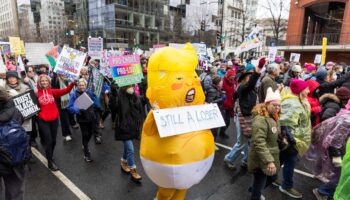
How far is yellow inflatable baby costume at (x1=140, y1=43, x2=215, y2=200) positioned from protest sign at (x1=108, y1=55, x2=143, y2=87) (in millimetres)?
1121

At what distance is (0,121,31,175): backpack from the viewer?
2.69 m

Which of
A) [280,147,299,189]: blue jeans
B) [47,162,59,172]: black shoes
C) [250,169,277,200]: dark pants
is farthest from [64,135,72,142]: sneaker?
[280,147,299,189]: blue jeans

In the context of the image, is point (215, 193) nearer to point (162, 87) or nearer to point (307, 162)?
point (307, 162)

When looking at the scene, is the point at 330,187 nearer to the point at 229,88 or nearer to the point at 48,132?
the point at 229,88

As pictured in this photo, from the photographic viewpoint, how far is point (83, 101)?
4609 millimetres

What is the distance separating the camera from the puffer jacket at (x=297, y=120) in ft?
11.2

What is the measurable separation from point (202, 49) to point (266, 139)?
6759 millimetres

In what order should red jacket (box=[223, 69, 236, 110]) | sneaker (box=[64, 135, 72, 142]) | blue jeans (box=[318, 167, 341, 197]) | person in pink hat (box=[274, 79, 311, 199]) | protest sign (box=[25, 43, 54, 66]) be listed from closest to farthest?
person in pink hat (box=[274, 79, 311, 199])
blue jeans (box=[318, 167, 341, 197])
sneaker (box=[64, 135, 72, 142])
red jacket (box=[223, 69, 236, 110])
protest sign (box=[25, 43, 54, 66])

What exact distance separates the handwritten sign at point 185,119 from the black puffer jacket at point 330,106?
208 centimetres

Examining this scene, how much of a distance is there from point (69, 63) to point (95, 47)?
3.74 metres

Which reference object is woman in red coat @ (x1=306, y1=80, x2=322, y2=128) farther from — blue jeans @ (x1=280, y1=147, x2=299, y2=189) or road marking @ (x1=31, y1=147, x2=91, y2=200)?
road marking @ (x1=31, y1=147, x2=91, y2=200)

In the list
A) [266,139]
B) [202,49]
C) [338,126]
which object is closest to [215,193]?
[266,139]

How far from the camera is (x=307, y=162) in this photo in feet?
14.4

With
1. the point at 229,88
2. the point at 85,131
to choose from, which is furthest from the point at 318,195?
the point at 85,131
